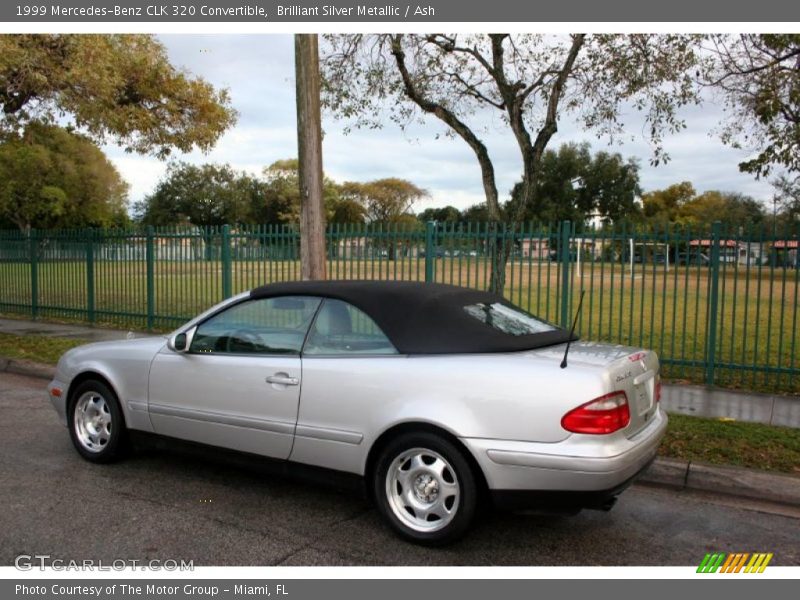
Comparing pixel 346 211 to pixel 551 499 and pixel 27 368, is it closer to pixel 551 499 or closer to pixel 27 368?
pixel 27 368

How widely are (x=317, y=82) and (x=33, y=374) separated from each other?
5674mm

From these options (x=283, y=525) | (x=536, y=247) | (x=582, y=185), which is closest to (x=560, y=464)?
(x=283, y=525)

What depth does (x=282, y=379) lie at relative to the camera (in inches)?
171

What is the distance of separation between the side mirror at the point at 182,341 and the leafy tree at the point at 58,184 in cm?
4322

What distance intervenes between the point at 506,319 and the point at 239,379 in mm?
1803

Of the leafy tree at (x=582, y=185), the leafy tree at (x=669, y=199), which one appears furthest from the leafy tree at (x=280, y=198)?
the leafy tree at (x=669, y=199)

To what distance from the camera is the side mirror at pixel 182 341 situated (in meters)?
4.86

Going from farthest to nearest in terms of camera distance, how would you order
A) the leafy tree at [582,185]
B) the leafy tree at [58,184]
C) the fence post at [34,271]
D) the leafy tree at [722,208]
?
the leafy tree at [582,185]
the leafy tree at [722,208]
the leafy tree at [58,184]
the fence post at [34,271]

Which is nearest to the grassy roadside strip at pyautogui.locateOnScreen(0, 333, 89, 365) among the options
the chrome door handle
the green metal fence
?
the green metal fence

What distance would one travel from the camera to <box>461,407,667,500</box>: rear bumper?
3.52 meters

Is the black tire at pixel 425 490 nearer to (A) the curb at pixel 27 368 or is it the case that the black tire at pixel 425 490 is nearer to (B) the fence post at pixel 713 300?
(B) the fence post at pixel 713 300

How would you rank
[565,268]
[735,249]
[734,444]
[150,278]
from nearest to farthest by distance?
[734,444] < [735,249] < [565,268] < [150,278]

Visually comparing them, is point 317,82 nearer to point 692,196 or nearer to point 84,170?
point 84,170

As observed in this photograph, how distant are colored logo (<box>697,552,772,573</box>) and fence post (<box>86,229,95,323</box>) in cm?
1322
